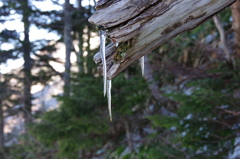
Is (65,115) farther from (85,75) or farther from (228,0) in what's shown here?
(228,0)

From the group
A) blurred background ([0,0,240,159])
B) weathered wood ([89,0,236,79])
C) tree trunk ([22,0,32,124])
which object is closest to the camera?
weathered wood ([89,0,236,79])

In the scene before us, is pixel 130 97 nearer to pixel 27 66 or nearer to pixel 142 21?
pixel 142 21

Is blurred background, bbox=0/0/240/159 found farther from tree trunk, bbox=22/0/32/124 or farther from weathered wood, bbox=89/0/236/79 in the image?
weathered wood, bbox=89/0/236/79

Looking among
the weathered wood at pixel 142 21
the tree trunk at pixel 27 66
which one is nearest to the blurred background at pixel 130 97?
the tree trunk at pixel 27 66

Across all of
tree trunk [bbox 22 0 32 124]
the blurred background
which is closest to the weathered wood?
the blurred background

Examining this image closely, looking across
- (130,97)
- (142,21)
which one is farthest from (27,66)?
(142,21)

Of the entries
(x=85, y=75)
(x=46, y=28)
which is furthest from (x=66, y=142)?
(x=46, y=28)

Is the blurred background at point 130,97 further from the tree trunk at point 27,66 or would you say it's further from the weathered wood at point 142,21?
the weathered wood at point 142,21
